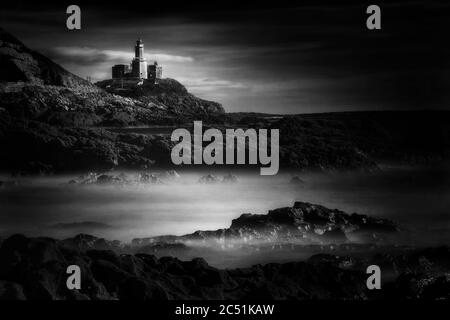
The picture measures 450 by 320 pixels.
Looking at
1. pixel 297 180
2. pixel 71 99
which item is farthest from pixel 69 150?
pixel 297 180

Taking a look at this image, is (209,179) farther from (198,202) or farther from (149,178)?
(149,178)

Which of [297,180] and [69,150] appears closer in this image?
[297,180]

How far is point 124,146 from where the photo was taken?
10523mm

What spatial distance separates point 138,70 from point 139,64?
0.23 ft

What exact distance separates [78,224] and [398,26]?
4.23 meters

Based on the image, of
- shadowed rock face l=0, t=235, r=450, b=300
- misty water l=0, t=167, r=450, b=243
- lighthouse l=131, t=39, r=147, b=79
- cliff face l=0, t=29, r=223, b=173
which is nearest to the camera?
shadowed rock face l=0, t=235, r=450, b=300

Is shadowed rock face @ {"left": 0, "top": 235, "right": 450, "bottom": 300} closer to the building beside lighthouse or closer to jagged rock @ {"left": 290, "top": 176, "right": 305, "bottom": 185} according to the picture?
jagged rock @ {"left": 290, "top": 176, "right": 305, "bottom": 185}

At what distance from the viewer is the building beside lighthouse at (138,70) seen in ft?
34.4

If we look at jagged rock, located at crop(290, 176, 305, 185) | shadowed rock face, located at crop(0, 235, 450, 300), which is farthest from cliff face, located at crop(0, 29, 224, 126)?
shadowed rock face, located at crop(0, 235, 450, 300)

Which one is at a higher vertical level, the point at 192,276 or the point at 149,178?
the point at 149,178

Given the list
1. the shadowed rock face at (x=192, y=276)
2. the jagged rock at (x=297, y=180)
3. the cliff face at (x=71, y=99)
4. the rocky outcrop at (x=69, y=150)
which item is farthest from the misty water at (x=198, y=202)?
the cliff face at (x=71, y=99)

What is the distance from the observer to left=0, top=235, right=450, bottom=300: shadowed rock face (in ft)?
31.1

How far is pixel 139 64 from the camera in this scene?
10523mm
